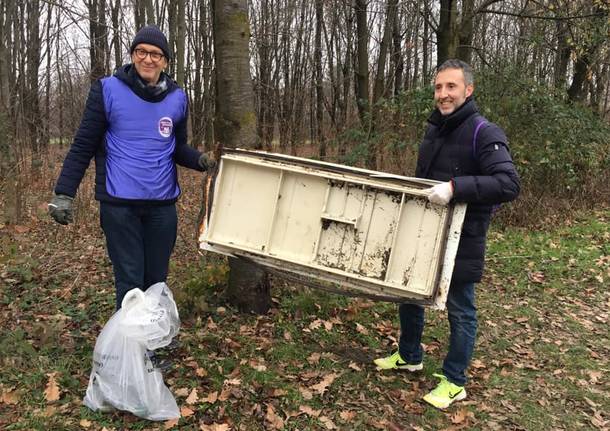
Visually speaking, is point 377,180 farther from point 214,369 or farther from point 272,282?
point 272,282

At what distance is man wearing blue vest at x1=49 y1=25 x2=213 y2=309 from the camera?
3164 millimetres

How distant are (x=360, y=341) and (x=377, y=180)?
1924 millimetres

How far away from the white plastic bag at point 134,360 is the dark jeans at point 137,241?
0.32 meters

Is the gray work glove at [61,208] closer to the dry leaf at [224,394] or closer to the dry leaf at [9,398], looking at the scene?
the dry leaf at [9,398]

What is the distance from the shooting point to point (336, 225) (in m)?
3.41

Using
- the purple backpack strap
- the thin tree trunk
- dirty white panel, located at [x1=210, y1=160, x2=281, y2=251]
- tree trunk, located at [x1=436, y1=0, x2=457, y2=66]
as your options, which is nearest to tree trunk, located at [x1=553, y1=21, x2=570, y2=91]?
tree trunk, located at [x1=436, y1=0, x2=457, y2=66]

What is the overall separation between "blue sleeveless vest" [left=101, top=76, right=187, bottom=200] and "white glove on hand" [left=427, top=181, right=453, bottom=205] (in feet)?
5.76

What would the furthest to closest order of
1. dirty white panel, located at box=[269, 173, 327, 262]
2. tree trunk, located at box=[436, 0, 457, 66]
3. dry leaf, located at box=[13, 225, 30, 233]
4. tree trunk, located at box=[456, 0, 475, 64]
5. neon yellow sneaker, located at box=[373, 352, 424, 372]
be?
tree trunk, located at box=[456, 0, 475, 64]
tree trunk, located at box=[436, 0, 457, 66]
dry leaf, located at box=[13, 225, 30, 233]
neon yellow sneaker, located at box=[373, 352, 424, 372]
dirty white panel, located at box=[269, 173, 327, 262]

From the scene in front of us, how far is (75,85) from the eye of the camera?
1530 centimetres

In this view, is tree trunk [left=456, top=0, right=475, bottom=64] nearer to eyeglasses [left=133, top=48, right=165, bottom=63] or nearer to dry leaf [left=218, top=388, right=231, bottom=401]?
eyeglasses [left=133, top=48, right=165, bottom=63]

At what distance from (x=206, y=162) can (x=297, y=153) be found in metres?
8.72

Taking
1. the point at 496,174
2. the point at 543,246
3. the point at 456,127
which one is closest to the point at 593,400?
the point at 496,174

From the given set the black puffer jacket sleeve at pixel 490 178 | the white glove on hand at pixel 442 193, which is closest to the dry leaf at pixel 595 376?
the black puffer jacket sleeve at pixel 490 178

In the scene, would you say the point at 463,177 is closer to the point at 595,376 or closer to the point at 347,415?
the point at 347,415
